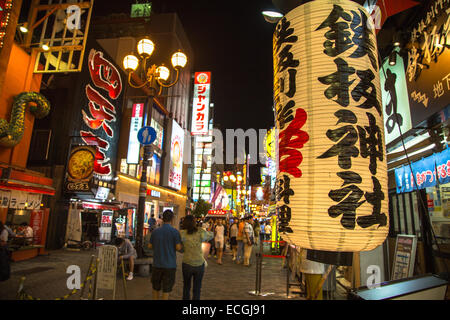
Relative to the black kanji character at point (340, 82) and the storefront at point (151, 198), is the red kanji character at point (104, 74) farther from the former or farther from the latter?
the black kanji character at point (340, 82)

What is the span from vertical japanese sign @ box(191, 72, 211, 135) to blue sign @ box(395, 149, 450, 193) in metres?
25.0

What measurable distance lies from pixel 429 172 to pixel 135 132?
1882cm

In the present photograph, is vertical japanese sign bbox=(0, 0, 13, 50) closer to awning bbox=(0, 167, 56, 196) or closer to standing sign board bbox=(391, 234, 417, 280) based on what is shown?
awning bbox=(0, 167, 56, 196)

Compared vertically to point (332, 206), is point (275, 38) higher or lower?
higher

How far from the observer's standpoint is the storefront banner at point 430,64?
5156 mm

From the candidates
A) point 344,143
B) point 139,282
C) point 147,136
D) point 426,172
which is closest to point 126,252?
point 139,282

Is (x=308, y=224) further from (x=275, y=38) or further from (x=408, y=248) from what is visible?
(x=408, y=248)

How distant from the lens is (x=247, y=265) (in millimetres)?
13477

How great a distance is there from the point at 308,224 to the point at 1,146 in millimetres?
14145

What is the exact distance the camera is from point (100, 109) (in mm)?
18500

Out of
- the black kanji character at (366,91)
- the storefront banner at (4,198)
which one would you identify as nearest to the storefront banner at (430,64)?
the black kanji character at (366,91)

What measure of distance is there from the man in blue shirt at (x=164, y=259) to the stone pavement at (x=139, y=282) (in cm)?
197

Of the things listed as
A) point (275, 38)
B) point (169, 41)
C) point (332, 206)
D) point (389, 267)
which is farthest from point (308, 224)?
point (169, 41)

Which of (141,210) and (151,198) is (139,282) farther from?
(151,198)
